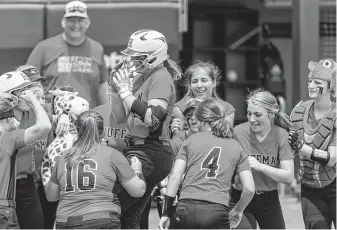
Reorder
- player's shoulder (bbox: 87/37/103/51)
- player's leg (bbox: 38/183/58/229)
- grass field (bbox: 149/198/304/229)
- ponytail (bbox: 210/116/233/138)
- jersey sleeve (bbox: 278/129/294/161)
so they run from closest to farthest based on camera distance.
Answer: ponytail (bbox: 210/116/233/138), jersey sleeve (bbox: 278/129/294/161), player's leg (bbox: 38/183/58/229), player's shoulder (bbox: 87/37/103/51), grass field (bbox: 149/198/304/229)

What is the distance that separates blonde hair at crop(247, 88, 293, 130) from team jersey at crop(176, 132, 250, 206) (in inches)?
29.8

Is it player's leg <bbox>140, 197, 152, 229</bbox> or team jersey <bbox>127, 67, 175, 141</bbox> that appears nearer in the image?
team jersey <bbox>127, 67, 175, 141</bbox>

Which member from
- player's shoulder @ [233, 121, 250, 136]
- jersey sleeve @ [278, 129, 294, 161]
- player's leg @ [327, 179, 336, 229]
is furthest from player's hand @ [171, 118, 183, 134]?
player's leg @ [327, 179, 336, 229]

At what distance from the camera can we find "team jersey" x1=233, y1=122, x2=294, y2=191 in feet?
21.5

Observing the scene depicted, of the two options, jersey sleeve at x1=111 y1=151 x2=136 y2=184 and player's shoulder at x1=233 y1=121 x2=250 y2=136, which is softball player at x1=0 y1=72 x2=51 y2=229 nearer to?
jersey sleeve at x1=111 y1=151 x2=136 y2=184

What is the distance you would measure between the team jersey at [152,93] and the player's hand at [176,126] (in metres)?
0.54

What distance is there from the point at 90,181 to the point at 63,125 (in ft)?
4.45

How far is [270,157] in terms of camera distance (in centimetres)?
657

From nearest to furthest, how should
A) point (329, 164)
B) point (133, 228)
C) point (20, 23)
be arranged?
1. point (133, 228)
2. point (329, 164)
3. point (20, 23)

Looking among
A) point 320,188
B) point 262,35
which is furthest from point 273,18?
point 320,188

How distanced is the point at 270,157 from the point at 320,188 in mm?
601

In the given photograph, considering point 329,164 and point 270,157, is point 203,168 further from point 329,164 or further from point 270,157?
point 329,164

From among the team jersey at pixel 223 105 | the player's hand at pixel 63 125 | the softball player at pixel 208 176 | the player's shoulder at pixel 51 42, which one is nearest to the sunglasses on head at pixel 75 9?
the player's shoulder at pixel 51 42

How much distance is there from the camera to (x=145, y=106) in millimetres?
6047
